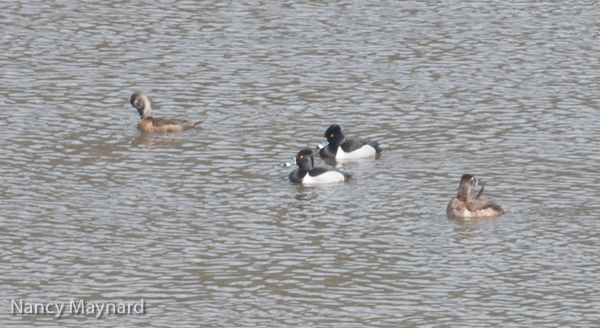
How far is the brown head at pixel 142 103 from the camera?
68.0 feet

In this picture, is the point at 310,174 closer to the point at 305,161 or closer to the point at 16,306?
the point at 305,161

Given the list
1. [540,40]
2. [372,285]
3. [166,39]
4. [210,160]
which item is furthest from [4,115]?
[540,40]

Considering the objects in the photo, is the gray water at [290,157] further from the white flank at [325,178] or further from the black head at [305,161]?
the black head at [305,161]

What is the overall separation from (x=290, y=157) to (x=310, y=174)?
120cm

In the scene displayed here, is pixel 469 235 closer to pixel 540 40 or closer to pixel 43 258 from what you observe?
pixel 43 258

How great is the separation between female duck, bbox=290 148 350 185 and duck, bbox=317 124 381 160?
1163mm

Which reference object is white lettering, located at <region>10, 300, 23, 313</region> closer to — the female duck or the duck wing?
the female duck

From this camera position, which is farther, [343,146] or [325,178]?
[343,146]

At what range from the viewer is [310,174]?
1752 centimetres

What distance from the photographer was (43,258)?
1373 cm

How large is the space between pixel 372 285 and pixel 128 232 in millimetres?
3605

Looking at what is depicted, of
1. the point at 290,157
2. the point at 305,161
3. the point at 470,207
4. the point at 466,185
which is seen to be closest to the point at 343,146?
the point at 290,157

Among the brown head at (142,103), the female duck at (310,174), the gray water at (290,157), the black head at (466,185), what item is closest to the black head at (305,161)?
the female duck at (310,174)

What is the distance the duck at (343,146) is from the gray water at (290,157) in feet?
0.56
